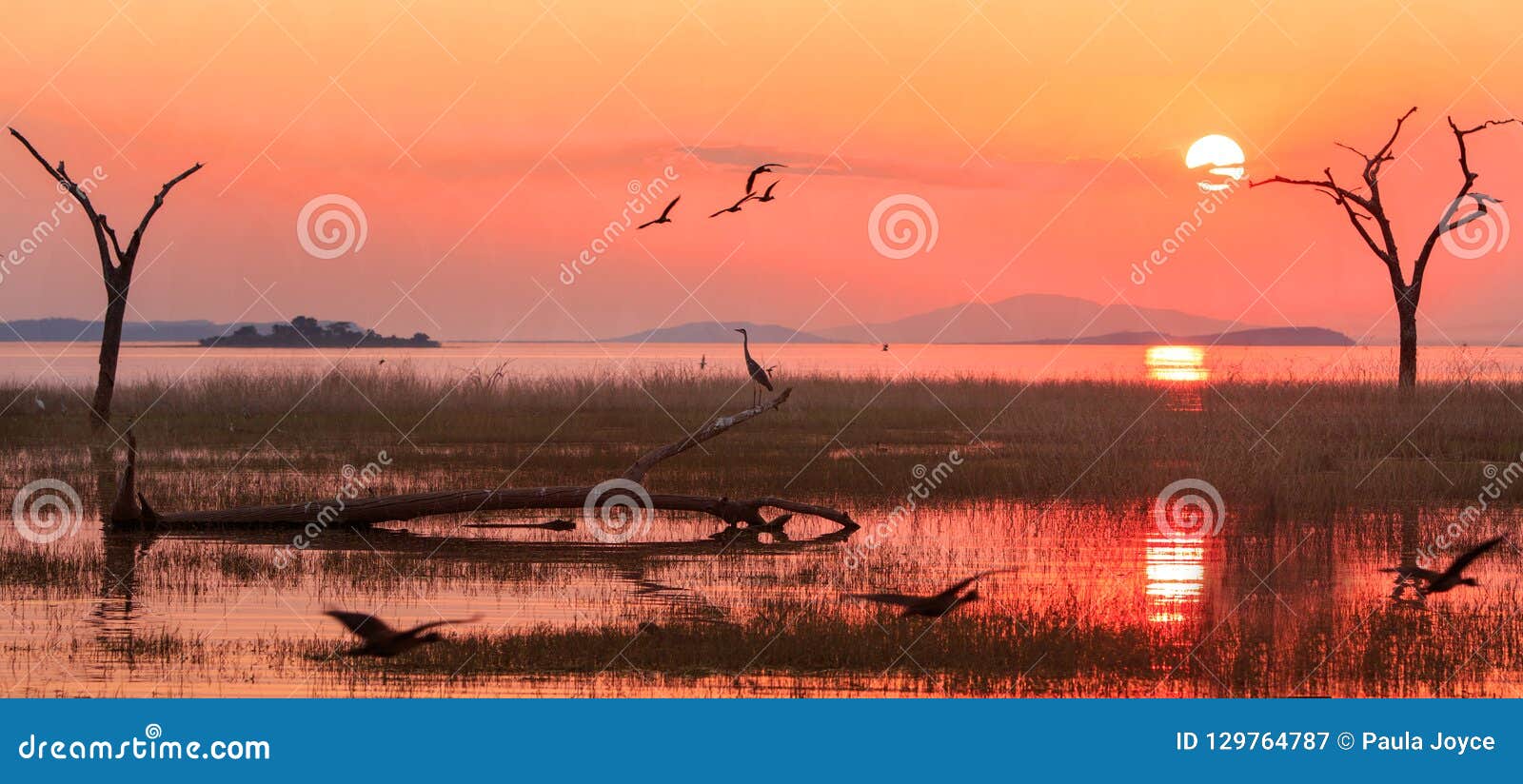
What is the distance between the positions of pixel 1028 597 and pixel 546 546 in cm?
452

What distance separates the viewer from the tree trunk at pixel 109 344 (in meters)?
23.4

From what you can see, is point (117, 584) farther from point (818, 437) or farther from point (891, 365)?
point (891, 365)

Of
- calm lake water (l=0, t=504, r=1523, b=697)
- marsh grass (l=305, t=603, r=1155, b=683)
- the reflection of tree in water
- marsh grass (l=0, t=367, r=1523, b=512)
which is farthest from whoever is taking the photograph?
marsh grass (l=0, t=367, r=1523, b=512)

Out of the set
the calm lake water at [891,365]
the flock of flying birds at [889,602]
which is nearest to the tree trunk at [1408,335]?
the calm lake water at [891,365]

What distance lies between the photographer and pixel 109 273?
23.9 meters

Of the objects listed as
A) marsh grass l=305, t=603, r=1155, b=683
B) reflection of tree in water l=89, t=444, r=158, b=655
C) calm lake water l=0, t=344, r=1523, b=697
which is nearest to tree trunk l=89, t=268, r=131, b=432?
reflection of tree in water l=89, t=444, r=158, b=655

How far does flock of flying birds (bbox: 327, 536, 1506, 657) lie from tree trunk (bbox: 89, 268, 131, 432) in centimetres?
1750

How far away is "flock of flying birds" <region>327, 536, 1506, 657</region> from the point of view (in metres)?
7.31

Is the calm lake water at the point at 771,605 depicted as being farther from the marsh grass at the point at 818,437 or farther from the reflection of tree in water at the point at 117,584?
the marsh grass at the point at 818,437

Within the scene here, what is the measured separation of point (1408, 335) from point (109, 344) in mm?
25587

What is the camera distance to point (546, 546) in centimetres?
1208

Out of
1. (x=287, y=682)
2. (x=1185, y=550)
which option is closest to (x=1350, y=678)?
(x=1185, y=550)

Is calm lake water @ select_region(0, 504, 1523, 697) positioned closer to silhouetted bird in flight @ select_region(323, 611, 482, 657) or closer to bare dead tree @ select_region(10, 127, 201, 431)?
silhouetted bird in flight @ select_region(323, 611, 482, 657)

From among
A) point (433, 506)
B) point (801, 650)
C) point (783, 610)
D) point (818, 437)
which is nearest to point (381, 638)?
point (801, 650)
